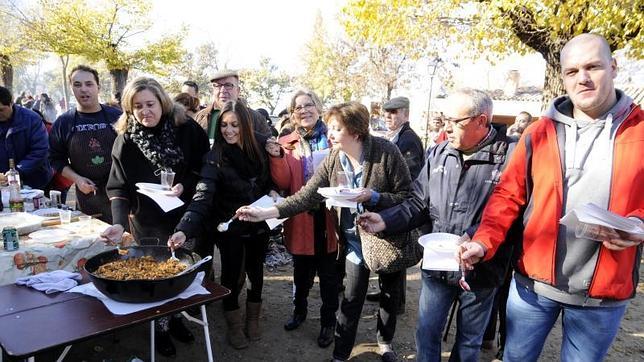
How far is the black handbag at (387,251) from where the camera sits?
2576 millimetres

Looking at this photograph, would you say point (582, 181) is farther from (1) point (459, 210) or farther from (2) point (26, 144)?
(2) point (26, 144)

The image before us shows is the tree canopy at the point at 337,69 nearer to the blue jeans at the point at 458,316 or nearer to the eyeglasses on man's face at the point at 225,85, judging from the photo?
the eyeglasses on man's face at the point at 225,85

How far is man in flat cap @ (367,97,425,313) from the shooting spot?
384 centimetres

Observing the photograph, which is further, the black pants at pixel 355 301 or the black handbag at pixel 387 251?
the black pants at pixel 355 301

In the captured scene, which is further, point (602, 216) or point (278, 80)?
point (278, 80)

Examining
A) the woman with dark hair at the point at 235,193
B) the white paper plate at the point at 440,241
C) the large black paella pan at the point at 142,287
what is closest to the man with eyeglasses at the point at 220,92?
the woman with dark hair at the point at 235,193

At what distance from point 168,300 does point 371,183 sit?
1374mm

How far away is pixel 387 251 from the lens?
101 inches

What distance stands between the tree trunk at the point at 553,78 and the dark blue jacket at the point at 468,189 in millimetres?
4633

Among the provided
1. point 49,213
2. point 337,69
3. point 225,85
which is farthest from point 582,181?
point 337,69


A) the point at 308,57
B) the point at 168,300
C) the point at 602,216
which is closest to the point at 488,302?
the point at 602,216

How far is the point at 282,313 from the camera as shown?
384cm

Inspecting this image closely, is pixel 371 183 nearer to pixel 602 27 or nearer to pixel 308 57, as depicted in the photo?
pixel 602 27

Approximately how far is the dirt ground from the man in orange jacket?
1583 mm
